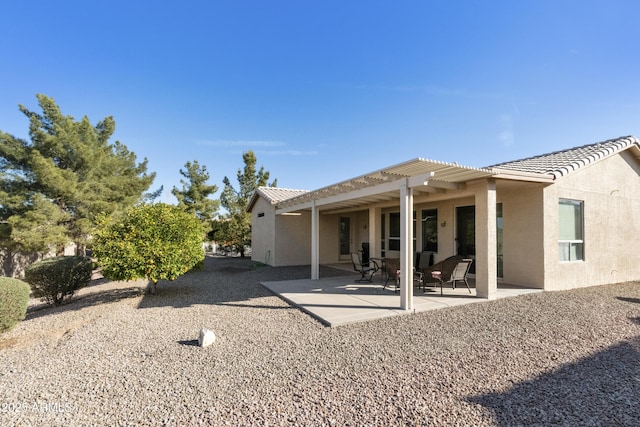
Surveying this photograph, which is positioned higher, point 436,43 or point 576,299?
point 436,43

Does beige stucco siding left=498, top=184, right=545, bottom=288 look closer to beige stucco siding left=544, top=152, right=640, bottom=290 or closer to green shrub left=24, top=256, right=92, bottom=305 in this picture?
beige stucco siding left=544, top=152, right=640, bottom=290

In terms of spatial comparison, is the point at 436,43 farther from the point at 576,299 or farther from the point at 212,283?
the point at 212,283

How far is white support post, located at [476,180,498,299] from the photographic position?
7.14 meters

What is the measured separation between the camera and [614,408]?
2867mm

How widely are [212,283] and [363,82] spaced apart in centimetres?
996

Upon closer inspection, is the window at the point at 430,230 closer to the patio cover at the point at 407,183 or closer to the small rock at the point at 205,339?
the patio cover at the point at 407,183

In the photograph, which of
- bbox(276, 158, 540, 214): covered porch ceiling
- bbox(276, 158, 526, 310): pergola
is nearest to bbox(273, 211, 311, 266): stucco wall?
bbox(276, 158, 540, 214): covered porch ceiling

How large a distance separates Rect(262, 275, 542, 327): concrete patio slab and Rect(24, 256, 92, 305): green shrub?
5.03m

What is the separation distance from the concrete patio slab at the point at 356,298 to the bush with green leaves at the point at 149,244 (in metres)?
2.70

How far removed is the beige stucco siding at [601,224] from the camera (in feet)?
26.3

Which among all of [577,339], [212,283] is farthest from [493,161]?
[212,283]

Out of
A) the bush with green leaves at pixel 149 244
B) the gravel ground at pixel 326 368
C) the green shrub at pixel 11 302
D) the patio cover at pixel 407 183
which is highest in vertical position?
the patio cover at pixel 407 183

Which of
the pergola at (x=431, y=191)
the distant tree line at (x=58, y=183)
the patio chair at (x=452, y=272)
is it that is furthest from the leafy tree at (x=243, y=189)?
the patio chair at (x=452, y=272)

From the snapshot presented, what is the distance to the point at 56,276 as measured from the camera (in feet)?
25.1
